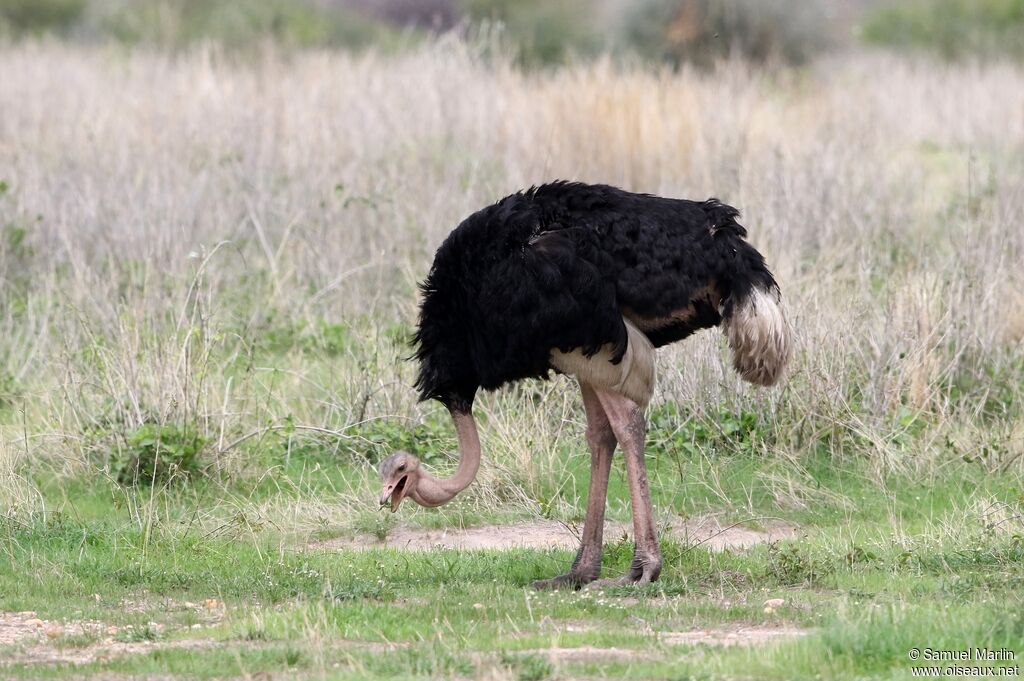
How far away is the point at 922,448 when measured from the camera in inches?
348

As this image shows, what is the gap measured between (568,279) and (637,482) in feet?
3.17

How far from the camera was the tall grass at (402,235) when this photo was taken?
8.98 m

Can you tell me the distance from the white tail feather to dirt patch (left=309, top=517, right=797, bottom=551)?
1.22m

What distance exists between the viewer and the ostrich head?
645cm

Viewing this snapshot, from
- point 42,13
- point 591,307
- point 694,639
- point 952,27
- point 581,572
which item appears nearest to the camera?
point 694,639

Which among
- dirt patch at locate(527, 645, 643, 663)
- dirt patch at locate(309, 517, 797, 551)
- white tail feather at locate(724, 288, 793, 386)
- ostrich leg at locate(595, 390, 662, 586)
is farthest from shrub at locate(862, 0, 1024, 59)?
dirt patch at locate(527, 645, 643, 663)

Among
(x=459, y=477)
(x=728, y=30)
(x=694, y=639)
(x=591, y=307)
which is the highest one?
(x=591, y=307)

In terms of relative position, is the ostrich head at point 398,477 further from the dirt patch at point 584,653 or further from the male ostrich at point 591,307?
the dirt patch at point 584,653

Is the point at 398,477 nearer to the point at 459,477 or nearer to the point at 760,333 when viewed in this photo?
the point at 459,477

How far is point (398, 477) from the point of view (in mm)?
6480

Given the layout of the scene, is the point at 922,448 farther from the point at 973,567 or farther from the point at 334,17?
the point at 334,17

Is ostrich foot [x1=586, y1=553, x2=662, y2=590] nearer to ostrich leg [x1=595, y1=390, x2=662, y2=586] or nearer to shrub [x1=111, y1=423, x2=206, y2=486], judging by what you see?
ostrich leg [x1=595, y1=390, x2=662, y2=586]

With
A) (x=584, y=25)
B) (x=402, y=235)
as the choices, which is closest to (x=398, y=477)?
(x=402, y=235)

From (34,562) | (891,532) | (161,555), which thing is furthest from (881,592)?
(34,562)
